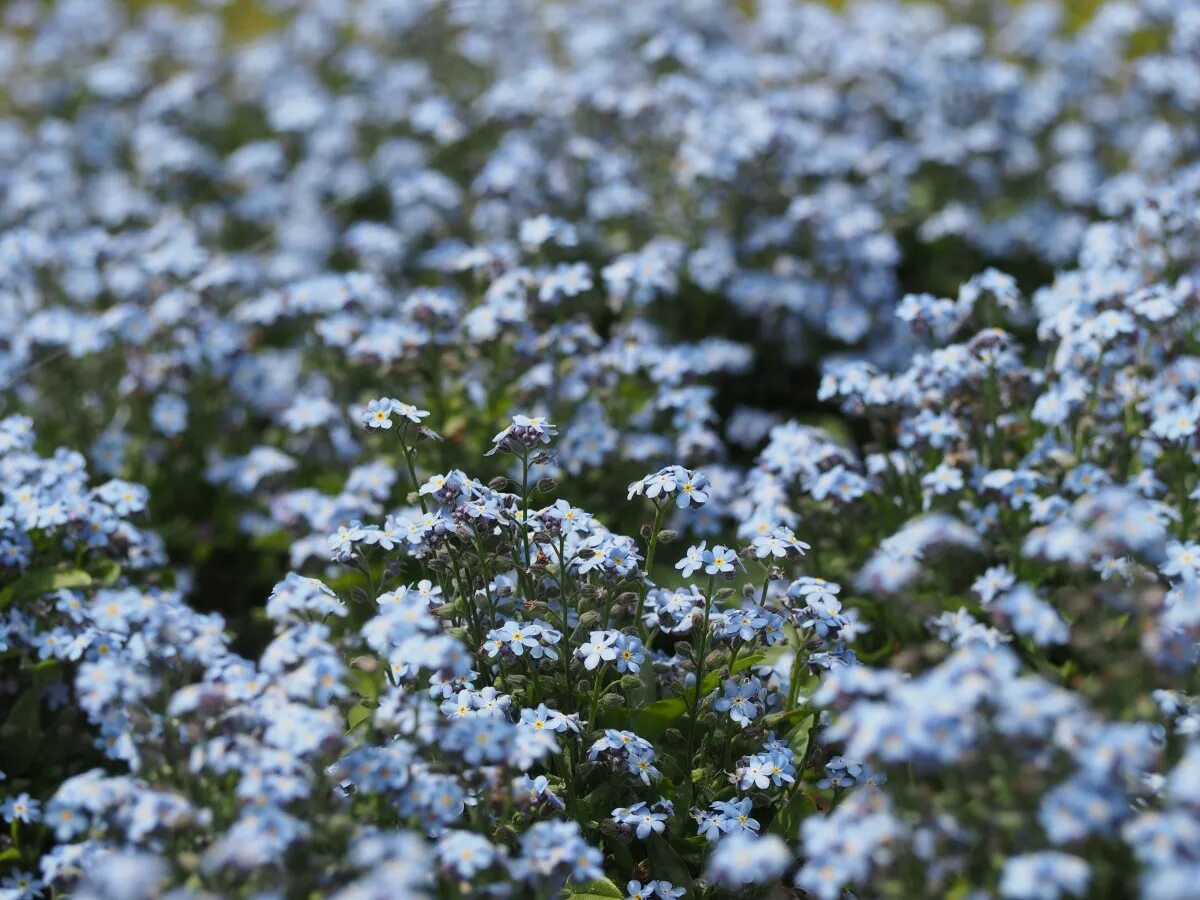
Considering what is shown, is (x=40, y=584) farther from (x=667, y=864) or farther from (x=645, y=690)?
(x=667, y=864)

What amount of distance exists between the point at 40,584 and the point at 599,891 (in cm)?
232

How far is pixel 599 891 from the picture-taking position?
376 centimetres

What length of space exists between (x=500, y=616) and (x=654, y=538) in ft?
1.98

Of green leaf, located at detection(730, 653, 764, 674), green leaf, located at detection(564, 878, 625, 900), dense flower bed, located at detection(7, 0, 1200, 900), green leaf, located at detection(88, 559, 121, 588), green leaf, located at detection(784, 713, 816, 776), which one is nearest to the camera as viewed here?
dense flower bed, located at detection(7, 0, 1200, 900)

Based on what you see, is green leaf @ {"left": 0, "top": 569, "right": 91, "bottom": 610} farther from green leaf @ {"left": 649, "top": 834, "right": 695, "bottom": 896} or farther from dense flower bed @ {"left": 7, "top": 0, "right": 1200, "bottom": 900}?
green leaf @ {"left": 649, "top": 834, "right": 695, "bottom": 896}

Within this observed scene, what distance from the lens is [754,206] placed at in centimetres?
728

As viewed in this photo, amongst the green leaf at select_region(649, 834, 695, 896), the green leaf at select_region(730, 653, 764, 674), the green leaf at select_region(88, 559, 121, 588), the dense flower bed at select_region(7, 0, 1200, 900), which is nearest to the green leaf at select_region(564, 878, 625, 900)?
the dense flower bed at select_region(7, 0, 1200, 900)

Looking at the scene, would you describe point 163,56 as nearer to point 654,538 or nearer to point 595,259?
point 595,259

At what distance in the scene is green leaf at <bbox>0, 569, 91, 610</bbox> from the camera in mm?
4656

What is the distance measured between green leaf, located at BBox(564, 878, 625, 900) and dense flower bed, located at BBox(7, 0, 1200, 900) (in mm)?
14

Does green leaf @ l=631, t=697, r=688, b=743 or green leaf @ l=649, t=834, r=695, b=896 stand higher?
green leaf @ l=631, t=697, r=688, b=743

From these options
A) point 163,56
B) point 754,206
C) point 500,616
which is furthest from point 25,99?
point 500,616

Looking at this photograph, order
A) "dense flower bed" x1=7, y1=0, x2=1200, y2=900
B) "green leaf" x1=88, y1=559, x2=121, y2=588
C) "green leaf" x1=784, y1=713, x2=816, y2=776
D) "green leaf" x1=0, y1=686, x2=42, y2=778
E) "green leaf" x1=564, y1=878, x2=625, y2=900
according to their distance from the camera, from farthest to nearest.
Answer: "green leaf" x1=88, y1=559, x2=121, y2=588, "green leaf" x1=0, y1=686, x2=42, y2=778, "green leaf" x1=784, y1=713, x2=816, y2=776, "green leaf" x1=564, y1=878, x2=625, y2=900, "dense flower bed" x1=7, y1=0, x2=1200, y2=900

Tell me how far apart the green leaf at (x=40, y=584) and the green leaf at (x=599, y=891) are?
2134 millimetres
